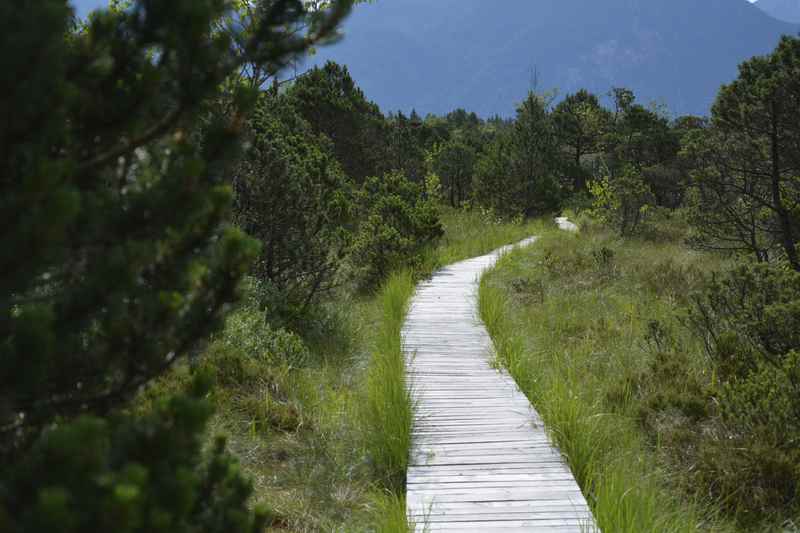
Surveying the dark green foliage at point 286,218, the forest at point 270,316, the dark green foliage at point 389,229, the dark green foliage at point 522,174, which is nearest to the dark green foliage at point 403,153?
the dark green foliage at point 522,174

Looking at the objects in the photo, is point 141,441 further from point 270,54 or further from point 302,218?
point 302,218

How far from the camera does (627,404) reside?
18.2 feet

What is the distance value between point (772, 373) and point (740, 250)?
771 centimetres

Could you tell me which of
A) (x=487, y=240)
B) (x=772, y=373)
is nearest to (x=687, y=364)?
(x=772, y=373)

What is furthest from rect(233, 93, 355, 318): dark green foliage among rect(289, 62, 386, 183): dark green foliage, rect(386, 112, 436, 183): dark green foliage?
rect(386, 112, 436, 183): dark green foliage

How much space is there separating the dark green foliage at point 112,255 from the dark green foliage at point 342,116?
17.3 meters

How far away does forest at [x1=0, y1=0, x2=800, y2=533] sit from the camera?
1302mm

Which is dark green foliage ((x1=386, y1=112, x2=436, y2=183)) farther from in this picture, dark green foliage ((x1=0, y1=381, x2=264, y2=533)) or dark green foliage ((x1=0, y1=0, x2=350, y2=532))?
dark green foliage ((x1=0, y1=381, x2=264, y2=533))

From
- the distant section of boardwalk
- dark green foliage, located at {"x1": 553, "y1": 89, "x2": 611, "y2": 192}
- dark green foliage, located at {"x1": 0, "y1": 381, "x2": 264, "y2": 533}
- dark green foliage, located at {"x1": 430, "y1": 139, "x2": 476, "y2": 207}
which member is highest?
dark green foliage, located at {"x1": 553, "y1": 89, "x2": 611, "y2": 192}

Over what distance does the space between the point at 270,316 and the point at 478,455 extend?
3.53m

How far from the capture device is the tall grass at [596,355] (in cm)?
363

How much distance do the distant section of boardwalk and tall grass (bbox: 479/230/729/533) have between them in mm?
158

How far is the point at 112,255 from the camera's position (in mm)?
1343

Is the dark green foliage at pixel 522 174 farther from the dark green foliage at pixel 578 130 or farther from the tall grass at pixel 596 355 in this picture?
the tall grass at pixel 596 355
